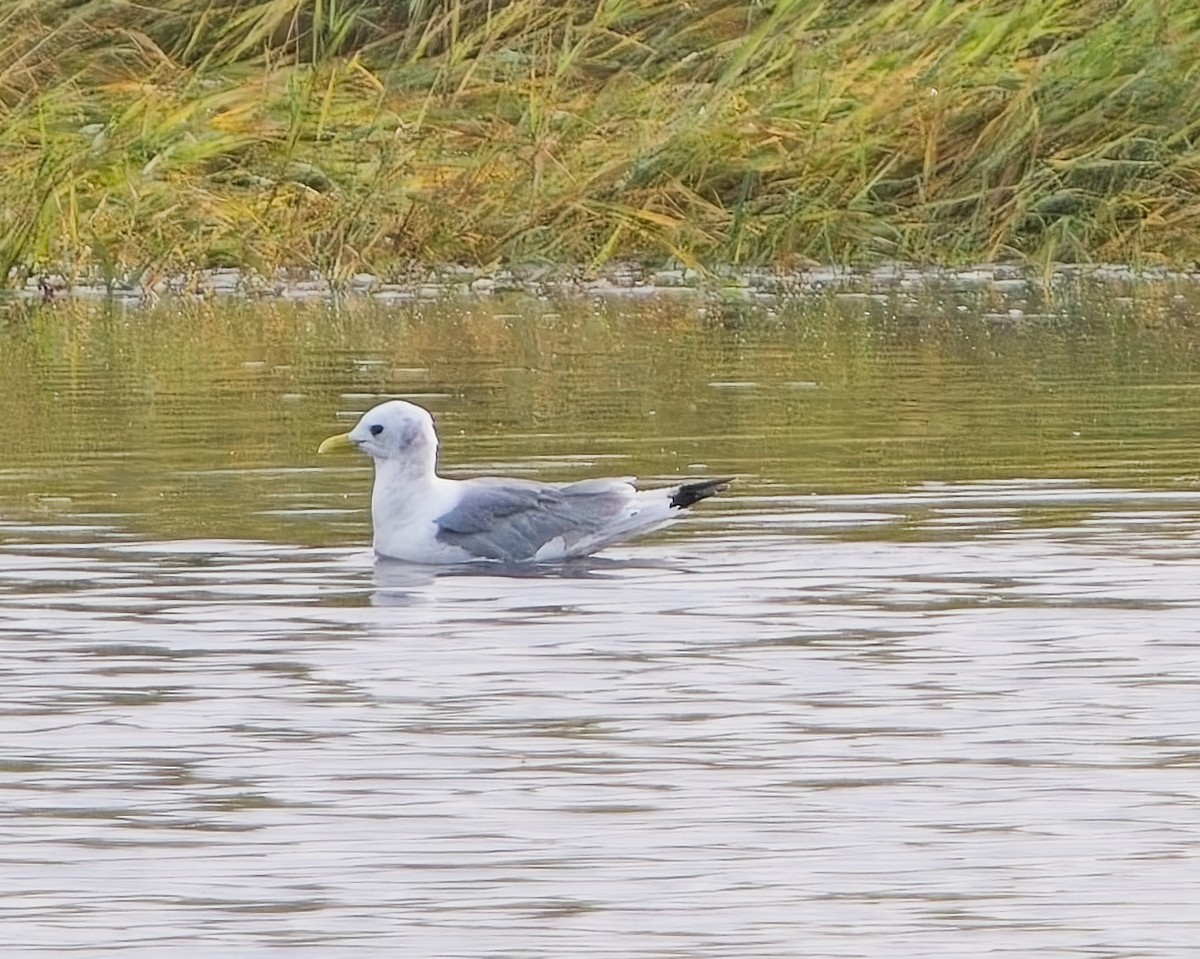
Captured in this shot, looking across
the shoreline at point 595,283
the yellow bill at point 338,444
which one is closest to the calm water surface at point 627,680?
the yellow bill at point 338,444

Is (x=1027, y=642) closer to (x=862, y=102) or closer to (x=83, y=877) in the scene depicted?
(x=83, y=877)

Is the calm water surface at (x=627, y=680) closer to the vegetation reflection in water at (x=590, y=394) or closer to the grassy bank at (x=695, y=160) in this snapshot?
the vegetation reflection in water at (x=590, y=394)

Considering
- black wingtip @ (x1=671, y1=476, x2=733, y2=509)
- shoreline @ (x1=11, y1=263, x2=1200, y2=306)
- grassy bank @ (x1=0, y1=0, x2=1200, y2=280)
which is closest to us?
black wingtip @ (x1=671, y1=476, x2=733, y2=509)

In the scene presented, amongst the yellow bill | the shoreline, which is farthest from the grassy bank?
the yellow bill

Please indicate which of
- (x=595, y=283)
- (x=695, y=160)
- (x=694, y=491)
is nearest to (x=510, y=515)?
(x=694, y=491)

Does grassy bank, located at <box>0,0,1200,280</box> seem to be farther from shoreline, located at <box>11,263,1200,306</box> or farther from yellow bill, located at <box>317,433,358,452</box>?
yellow bill, located at <box>317,433,358,452</box>

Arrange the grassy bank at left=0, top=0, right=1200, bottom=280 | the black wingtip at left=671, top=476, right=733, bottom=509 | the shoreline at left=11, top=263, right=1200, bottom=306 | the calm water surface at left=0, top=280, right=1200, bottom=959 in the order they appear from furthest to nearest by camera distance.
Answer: the grassy bank at left=0, top=0, right=1200, bottom=280
the shoreline at left=11, top=263, right=1200, bottom=306
the black wingtip at left=671, top=476, right=733, bottom=509
the calm water surface at left=0, top=280, right=1200, bottom=959

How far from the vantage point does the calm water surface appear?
5453mm

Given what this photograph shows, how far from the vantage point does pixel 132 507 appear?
399 inches

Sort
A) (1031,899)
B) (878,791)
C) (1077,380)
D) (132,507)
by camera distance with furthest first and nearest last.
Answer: (1077,380), (132,507), (878,791), (1031,899)

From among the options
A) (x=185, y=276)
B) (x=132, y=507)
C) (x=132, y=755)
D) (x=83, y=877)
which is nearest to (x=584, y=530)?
(x=132, y=507)

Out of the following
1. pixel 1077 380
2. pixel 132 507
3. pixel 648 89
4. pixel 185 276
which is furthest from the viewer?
pixel 648 89

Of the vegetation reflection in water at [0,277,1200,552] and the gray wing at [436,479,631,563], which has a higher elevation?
the vegetation reflection in water at [0,277,1200,552]

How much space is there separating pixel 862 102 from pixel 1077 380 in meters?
5.84
